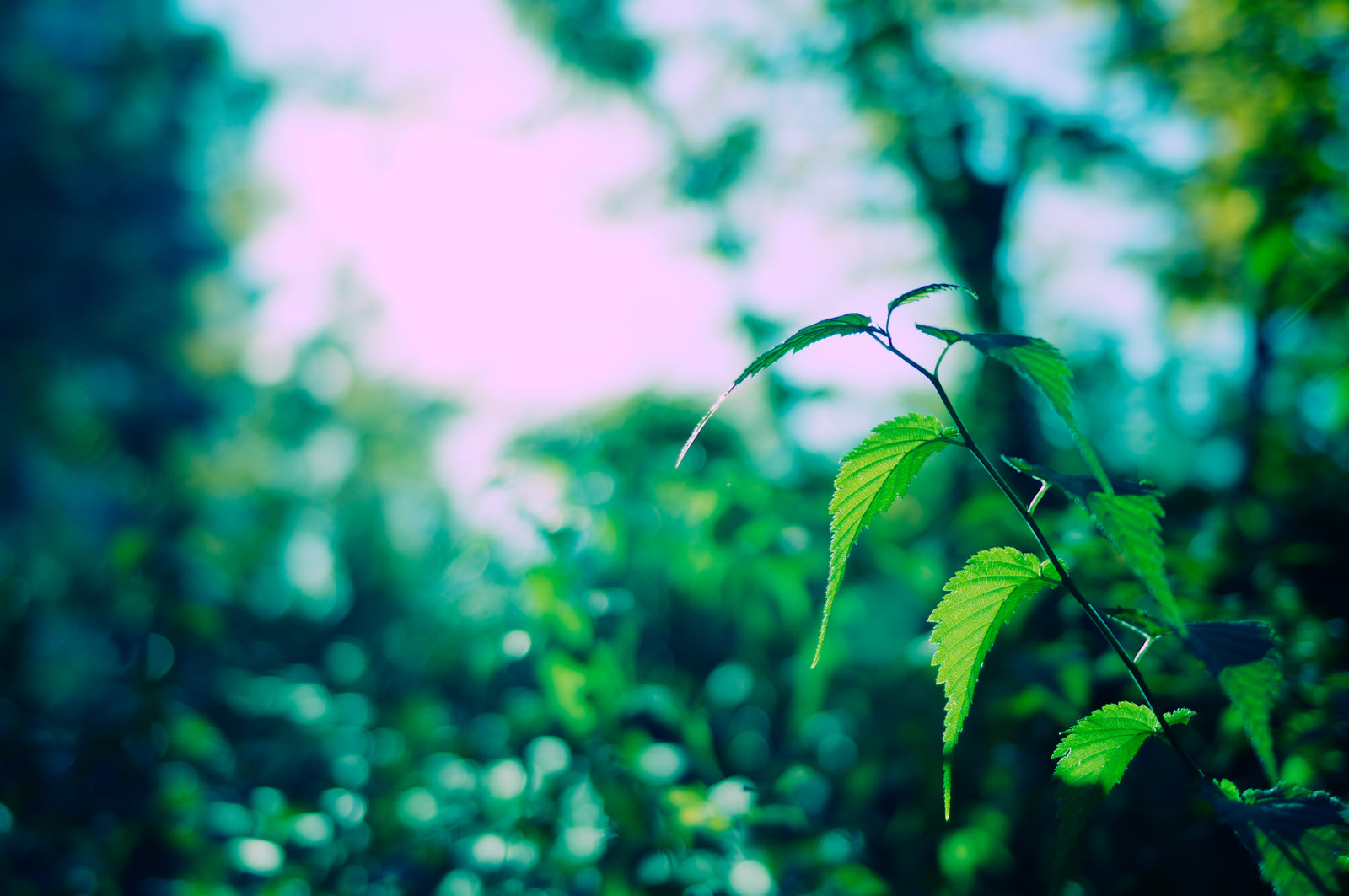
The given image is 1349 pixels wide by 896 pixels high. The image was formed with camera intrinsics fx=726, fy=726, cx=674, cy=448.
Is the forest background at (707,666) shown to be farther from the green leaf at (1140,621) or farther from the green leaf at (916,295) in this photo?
the green leaf at (916,295)

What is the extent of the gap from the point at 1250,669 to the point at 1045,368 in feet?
0.59

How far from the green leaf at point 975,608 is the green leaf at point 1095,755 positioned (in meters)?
0.07

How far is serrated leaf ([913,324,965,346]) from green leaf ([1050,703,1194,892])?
253mm

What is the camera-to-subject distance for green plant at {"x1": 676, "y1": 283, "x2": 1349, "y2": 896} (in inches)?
14.3

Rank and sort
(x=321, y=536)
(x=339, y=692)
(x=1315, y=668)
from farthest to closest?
(x=321, y=536)
(x=339, y=692)
(x=1315, y=668)

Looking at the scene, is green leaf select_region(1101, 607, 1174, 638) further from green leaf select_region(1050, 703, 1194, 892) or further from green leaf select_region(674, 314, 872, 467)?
green leaf select_region(674, 314, 872, 467)

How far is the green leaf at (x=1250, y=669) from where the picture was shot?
0.34 meters

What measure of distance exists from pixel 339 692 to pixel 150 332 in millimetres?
12224

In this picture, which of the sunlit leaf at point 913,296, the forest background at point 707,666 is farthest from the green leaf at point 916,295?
the forest background at point 707,666

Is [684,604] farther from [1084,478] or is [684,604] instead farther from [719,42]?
[719,42]

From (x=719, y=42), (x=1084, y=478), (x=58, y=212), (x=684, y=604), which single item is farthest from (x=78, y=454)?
(x=1084, y=478)

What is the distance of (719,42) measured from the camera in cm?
495

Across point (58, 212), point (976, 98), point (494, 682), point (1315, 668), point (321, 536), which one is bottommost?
point (1315, 668)

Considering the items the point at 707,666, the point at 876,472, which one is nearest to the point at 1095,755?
the point at 876,472
